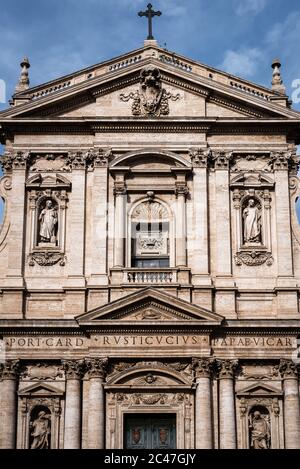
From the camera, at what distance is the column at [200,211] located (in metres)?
27.1

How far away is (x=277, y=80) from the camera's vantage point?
2945cm

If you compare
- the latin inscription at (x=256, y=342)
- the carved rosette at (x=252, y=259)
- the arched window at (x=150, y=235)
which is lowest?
the latin inscription at (x=256, y=342)

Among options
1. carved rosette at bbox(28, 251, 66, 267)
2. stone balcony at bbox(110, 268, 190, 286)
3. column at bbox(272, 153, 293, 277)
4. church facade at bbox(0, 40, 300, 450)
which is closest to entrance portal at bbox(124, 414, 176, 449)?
church facade at bbox(0, 40, 300, 450)

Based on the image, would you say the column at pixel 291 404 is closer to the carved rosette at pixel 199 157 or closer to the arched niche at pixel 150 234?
the arched niche at pixel 150 234

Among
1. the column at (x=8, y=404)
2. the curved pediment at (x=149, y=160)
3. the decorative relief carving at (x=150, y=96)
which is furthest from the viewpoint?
the decorative relief carving at (x=150, y=96)

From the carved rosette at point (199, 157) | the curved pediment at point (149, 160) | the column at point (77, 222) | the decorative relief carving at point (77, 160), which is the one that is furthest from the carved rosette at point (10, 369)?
the carved rosette at point (199, 157)

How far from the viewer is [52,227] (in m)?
27.7

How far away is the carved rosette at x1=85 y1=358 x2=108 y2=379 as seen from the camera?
1014 inches

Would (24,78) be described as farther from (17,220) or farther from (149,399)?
(149,399)

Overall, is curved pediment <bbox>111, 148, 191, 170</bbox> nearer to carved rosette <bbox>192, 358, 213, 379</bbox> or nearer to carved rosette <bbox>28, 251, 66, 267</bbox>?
carved rosette <bbox>28, 251, 66, 267</bbox>

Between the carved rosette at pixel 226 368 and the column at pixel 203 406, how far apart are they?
0.32 metres
